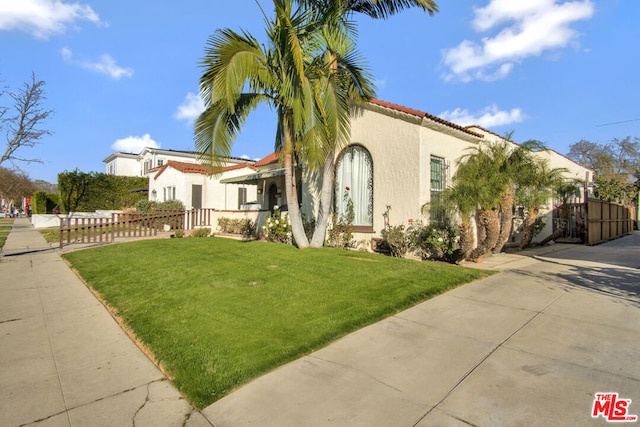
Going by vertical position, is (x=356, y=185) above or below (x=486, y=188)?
above

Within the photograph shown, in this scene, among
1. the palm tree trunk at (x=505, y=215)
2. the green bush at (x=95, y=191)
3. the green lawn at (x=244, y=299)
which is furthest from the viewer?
the green bush at (x=95, y=191)

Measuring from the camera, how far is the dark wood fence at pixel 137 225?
44.9 ft

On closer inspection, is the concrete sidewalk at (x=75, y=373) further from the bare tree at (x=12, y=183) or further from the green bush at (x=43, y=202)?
the bare tree at (x=12, y=183)

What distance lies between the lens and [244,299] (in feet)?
18.4

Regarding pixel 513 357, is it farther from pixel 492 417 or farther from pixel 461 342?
pixel 492 417

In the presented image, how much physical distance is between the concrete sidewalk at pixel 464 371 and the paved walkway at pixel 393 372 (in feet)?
0.04

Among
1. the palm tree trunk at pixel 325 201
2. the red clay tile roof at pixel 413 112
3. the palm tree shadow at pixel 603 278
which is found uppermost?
the red clay tile roof at pixel 413 112

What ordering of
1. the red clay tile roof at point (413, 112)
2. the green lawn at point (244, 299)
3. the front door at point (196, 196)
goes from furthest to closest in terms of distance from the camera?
1. the front door at point (196, 196)
2. the red clay tile roof at point (413, 112)
3. the green lawn at point (244, 299)

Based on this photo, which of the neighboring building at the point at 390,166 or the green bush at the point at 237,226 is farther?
the green bush at the point at 237,226

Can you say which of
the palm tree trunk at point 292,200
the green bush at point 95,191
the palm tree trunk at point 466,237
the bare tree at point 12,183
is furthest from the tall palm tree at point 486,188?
the bare tree at point 12,183

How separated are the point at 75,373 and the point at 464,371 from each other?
394 centimetres

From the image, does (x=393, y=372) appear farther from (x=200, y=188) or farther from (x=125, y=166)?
(x=125, y=166)

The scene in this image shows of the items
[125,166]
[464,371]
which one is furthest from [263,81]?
[125,166]

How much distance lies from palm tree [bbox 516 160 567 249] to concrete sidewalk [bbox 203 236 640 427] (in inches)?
259
